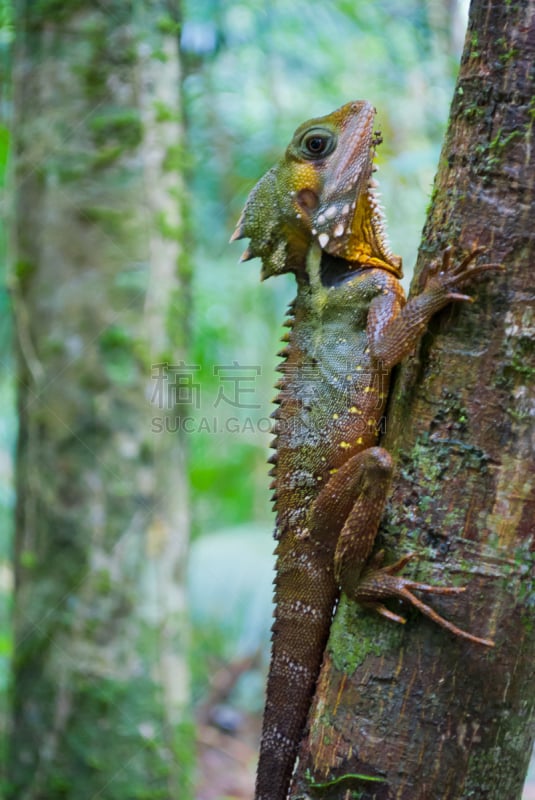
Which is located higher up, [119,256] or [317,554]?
[119,256]

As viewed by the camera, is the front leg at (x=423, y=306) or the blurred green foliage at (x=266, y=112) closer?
the front leg at (x=423, y=306)

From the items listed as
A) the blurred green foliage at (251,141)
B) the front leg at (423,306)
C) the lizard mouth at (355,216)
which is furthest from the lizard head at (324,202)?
the blurred green foliage at (251,141)

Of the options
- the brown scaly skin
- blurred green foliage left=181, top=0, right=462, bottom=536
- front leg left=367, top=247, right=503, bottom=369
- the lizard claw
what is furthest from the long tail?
blurred green foliage left=181, top=0, right=462, bottom=536

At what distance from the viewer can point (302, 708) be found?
Answer: 2.11m

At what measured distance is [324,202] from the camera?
2555 mm

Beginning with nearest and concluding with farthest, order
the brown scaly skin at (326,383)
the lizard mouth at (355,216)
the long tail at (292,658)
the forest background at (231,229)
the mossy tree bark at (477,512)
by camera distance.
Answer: the mossy tree bark at (477,512), the brown scaly skin at (326,383), the long tail at (292,658), the lizard mouth at (355,216), the forest background at (231,229)

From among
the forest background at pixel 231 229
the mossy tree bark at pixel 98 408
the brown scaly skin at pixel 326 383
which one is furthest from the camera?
the forest background at pixel 231 229

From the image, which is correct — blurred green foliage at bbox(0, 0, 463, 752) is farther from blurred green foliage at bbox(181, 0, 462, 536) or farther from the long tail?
the long tail

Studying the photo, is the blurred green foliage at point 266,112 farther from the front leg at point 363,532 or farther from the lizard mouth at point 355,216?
the front leg at point 363,532

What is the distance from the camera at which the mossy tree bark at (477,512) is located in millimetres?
1532

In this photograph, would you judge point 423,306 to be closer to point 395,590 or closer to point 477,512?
point 477,512

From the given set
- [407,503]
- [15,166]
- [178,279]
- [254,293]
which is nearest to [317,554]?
[407,503]

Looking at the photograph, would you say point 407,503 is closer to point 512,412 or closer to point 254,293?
point 512,412

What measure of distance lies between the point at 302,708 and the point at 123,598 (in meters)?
1.81
